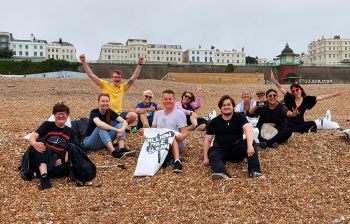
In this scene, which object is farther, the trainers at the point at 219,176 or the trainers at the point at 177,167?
the trainers at the point at 177,167

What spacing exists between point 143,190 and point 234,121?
184cm

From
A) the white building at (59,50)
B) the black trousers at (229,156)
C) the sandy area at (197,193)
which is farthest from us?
the white building at (59,50)

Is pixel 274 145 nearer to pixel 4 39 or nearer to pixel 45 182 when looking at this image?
pixel 45 182

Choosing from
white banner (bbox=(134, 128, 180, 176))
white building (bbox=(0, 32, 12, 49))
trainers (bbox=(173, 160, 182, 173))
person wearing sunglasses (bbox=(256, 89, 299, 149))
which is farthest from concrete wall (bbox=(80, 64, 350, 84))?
trainers (bbox=(173, 160, 182, 173))

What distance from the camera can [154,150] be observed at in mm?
6867

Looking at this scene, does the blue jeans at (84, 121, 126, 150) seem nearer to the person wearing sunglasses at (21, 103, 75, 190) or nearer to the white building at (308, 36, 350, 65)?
the person wearing sunglasses at (21, 103, 75, 190)

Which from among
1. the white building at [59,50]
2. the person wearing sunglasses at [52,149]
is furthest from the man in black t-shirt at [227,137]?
the white building at [59,50]

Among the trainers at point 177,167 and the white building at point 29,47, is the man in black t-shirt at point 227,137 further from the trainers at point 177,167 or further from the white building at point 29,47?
the white building at point 29,47

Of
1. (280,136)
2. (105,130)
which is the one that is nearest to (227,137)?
(280,136)

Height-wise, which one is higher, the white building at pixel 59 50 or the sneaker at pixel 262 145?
the white building at pixel 59 50

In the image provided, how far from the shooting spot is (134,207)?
526 centimetres

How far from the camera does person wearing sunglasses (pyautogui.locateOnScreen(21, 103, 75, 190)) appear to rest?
20.4ft

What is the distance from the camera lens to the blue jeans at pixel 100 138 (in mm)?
7371

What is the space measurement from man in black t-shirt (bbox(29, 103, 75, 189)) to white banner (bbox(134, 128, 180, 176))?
113 centimetres
